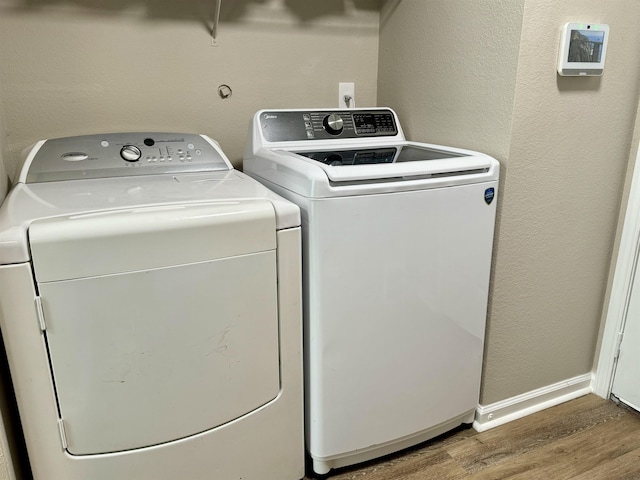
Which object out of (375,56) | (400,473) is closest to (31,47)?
(375,56)

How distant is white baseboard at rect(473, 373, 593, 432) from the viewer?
165 cm

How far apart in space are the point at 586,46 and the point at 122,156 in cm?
142

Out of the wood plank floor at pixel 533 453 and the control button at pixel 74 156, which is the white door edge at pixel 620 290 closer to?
the wood plank floor at pixel 533 453

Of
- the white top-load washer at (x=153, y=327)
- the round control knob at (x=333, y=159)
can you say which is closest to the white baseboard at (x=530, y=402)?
the white top-load washer at (x=153, y=327)

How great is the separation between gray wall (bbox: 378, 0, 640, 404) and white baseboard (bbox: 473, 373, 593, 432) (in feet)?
0.11

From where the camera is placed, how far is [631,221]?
1642mm

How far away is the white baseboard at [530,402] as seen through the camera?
5.41 feet

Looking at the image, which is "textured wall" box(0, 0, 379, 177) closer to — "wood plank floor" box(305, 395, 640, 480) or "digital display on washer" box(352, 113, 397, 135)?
"digital display on washer" box(352, 113, 397, 135)

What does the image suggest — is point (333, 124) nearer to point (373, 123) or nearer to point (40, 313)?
point (373, 123)

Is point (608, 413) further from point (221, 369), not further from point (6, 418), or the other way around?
point (6, 418)

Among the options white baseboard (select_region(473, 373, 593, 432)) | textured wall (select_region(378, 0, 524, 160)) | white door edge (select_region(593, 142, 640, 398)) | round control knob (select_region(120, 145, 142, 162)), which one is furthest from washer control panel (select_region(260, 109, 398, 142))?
white baseboard (select_region(473, 373, 593, 432))

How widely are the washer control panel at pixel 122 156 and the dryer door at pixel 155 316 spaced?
49cm

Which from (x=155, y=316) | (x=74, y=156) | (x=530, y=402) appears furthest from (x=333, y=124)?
(x=530, y=402)

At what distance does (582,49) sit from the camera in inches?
54.2
